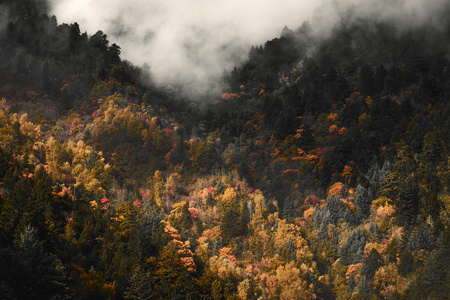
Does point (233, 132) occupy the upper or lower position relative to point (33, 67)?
lower

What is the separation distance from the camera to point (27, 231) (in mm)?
53594

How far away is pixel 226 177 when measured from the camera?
113 m

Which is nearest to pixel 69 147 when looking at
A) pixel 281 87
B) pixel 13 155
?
pixel 13 155

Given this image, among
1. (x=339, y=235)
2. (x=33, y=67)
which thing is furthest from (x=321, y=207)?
(x=33, y=67)

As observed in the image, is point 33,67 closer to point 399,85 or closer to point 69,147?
point 69,147

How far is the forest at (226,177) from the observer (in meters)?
64.2

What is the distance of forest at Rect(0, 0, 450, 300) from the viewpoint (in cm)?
6419

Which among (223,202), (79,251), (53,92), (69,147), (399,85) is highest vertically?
(53,92)

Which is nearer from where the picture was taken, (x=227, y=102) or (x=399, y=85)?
(x=399, y=85)

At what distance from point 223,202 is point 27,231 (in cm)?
5647

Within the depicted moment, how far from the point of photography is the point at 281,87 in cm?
18462

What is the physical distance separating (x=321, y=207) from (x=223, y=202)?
26.1 metres

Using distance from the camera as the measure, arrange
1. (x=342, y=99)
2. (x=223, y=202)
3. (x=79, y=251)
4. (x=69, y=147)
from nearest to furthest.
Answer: (x=79, y=251) < (x=223, y=202) < (x=69, y=147) < (x=342, y=99)

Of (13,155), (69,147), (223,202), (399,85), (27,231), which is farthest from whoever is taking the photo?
(399,85)
